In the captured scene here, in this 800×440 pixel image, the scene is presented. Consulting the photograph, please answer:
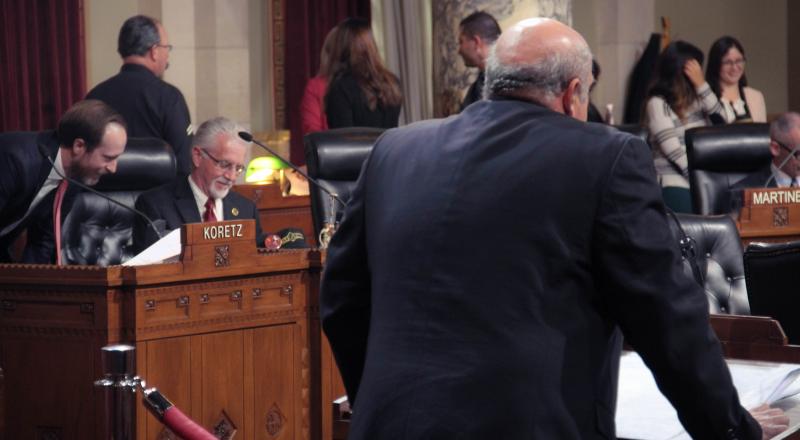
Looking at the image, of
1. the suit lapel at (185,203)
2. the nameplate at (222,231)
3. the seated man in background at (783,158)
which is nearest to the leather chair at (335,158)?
the suit lapel at (185,203)

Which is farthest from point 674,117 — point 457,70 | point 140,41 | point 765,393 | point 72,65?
point 765,393

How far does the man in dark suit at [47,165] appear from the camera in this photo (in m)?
4.47

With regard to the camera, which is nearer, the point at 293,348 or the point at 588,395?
the point at 588,395

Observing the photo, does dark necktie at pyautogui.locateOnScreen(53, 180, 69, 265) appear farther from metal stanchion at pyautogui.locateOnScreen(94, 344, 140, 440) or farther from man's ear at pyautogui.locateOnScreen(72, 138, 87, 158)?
metal stanchion at pyautogui.locateOnScreen(94, 344, 140, 440)

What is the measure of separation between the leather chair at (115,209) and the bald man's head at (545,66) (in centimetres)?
334

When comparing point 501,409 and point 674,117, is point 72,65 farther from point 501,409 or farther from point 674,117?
point 501,409

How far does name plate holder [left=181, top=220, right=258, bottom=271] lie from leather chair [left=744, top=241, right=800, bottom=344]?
165 cm

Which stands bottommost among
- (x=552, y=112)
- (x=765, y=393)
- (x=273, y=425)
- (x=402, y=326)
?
(x=273, y=425)

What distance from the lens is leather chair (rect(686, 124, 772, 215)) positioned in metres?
6.43

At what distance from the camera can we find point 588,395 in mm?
2152

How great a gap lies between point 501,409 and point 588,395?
0.14m

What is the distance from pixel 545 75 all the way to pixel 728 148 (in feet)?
14.6

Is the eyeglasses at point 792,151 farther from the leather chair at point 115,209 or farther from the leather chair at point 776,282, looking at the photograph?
the leather chair at point 776,282

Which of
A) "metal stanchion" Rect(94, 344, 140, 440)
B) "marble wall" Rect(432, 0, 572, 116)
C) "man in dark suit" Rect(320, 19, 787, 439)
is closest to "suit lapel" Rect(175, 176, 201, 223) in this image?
"metal stanchion" Rect(94, 344, 140, 440)
